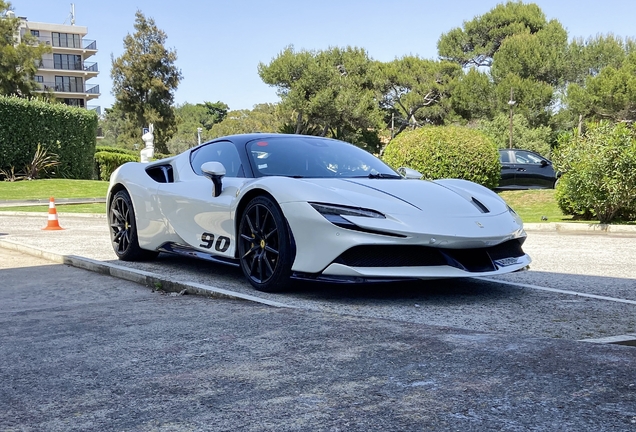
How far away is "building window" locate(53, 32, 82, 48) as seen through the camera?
83213mm

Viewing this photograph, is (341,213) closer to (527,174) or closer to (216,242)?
(216,242)

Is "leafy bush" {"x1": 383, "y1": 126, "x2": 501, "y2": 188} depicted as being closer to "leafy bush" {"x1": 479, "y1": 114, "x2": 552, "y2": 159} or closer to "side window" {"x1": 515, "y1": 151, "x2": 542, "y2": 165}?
"side window" {"x1": 515, "y1": 151, "x2": 542, "y2": 165}

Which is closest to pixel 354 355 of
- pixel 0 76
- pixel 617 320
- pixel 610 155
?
pixel 617 320

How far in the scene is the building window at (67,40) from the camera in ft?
273

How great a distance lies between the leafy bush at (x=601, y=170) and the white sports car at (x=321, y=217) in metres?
6.56

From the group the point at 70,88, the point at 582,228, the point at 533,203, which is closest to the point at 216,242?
the point at 582,228

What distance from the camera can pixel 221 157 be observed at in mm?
6004

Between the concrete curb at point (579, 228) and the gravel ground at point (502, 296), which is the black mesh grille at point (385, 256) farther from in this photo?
the concrete curb at point (579, 228)

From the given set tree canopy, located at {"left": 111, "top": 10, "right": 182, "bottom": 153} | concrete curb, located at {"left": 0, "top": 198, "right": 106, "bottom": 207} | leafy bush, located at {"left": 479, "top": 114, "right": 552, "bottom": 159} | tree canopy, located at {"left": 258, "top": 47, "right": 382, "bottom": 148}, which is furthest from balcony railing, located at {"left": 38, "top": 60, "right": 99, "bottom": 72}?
concrete curb, located at {"left": 0, "top": 198, "right": 106, "bottom": 207}

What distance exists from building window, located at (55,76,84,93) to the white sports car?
81.0 metres

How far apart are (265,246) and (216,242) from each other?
29.4 inches

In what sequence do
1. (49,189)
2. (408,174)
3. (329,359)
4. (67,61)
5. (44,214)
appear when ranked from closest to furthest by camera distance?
(329,359) < (408,174) < (44,214) < (49,189) < (67,61)

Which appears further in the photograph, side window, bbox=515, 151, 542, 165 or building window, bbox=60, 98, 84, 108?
building window, bbox=60, 98, 84, 108

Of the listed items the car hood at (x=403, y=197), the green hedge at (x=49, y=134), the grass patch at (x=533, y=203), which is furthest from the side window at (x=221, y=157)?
the green hedge at (x=49, y=134)
